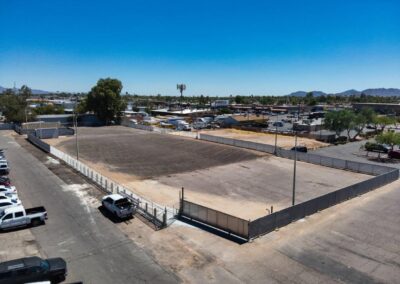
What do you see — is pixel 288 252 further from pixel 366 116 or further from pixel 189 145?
pixel 366 116

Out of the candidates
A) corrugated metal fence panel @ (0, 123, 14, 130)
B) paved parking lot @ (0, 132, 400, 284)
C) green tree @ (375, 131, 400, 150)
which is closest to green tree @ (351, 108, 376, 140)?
green tree @ (375, 131, 400, 150)

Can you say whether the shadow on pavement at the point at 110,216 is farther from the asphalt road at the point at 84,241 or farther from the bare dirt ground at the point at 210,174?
the bare dirt ground at the point at 210,174

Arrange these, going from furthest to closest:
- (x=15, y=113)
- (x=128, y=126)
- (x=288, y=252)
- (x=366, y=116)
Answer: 1. (x=128, y=126)
2. (x=15, y=113)
3. (x=366, y=116)
4. (x=288, y=252)

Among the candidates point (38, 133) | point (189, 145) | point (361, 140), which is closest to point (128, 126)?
point (38, 133)

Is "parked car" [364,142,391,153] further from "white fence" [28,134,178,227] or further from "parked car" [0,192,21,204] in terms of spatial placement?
"parked car" [0,192,21,204]

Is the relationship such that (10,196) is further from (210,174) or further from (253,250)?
(210,174)

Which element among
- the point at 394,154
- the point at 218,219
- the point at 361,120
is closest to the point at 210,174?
the point at 218,219

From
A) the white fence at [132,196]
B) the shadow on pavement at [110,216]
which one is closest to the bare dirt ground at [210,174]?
the white fence at [132,196]
